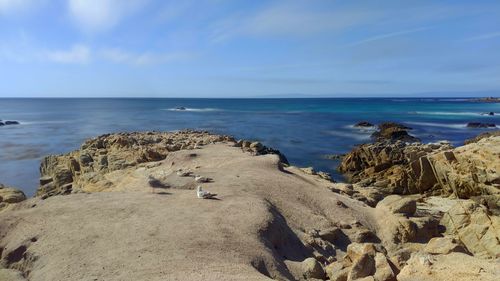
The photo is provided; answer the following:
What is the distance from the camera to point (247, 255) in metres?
8.74

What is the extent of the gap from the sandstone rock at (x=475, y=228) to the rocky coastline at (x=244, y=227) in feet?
0.12

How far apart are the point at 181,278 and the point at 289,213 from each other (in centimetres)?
565

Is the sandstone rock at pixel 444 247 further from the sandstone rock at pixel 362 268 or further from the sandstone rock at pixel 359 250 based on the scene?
the sandstone rock at pixel 362 268

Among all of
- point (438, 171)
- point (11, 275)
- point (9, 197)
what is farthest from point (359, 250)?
point (438, 171)

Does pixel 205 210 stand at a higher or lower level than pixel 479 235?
higher

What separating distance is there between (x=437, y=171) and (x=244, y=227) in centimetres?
1326

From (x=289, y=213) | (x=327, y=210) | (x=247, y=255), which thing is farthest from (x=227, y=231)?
(x=327, y=210)

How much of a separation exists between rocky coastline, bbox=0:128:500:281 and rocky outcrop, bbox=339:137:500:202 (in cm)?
8

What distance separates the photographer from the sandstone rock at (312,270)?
9.23 metres

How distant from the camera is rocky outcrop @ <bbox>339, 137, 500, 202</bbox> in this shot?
16.9 meters

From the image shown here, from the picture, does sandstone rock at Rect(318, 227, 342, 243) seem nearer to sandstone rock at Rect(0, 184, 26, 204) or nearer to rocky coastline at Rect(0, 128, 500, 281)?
rocky coastline at Rect(0, 128, 500, 281)

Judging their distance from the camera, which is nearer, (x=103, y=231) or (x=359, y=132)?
(x=103, y=231)

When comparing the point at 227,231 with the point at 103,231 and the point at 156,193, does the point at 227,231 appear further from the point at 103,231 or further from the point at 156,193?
the point at 156,193

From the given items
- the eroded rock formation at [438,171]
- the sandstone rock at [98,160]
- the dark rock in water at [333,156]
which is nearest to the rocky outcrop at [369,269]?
the eroded rock formation at [438,171]
